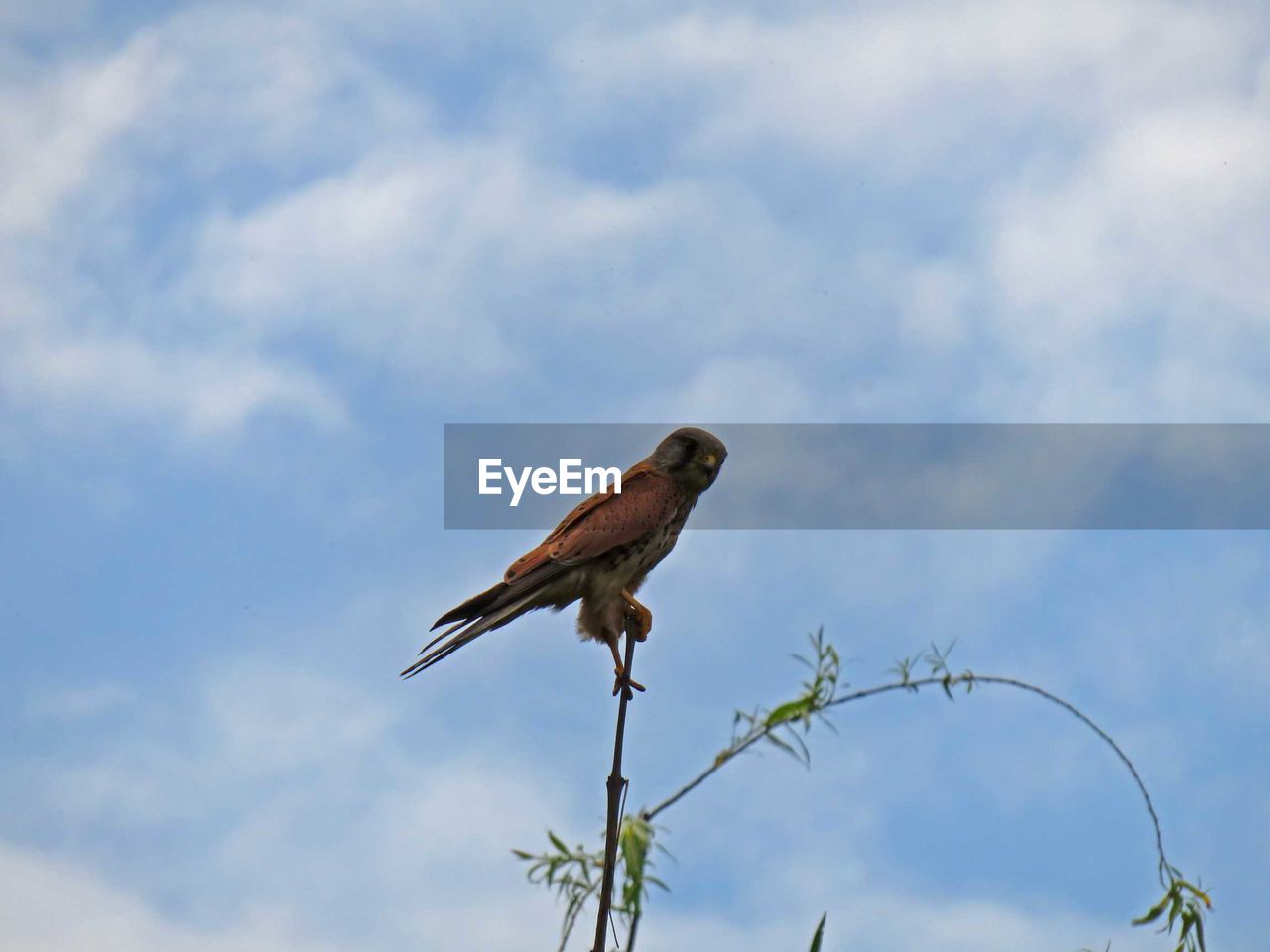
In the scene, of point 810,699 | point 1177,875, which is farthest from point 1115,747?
point 810,699

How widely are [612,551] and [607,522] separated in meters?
0.11

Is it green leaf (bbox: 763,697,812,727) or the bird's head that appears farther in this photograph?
the bird's head

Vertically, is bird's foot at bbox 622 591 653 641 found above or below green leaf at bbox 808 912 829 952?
above

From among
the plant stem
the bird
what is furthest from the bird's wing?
the plant stem

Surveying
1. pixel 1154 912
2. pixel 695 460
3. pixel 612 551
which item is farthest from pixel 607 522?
pixel 1154 912

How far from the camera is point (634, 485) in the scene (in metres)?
4.60

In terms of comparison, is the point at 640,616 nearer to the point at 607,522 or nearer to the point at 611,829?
the point at 607,522

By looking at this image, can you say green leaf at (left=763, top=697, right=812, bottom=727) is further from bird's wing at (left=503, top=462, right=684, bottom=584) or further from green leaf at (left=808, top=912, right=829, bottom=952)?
bird's wing at (left=503, top=462, right=684, bottom=584)

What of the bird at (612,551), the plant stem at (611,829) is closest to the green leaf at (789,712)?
the plant stem at (611,829)

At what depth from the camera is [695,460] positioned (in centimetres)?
478

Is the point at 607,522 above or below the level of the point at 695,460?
below

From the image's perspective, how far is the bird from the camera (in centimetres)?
404

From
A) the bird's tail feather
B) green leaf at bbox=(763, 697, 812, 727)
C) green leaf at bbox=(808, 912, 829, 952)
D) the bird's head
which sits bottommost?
green leaf at bbox=(808, 912, 829, 952)

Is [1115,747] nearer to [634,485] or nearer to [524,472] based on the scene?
[524,472]
